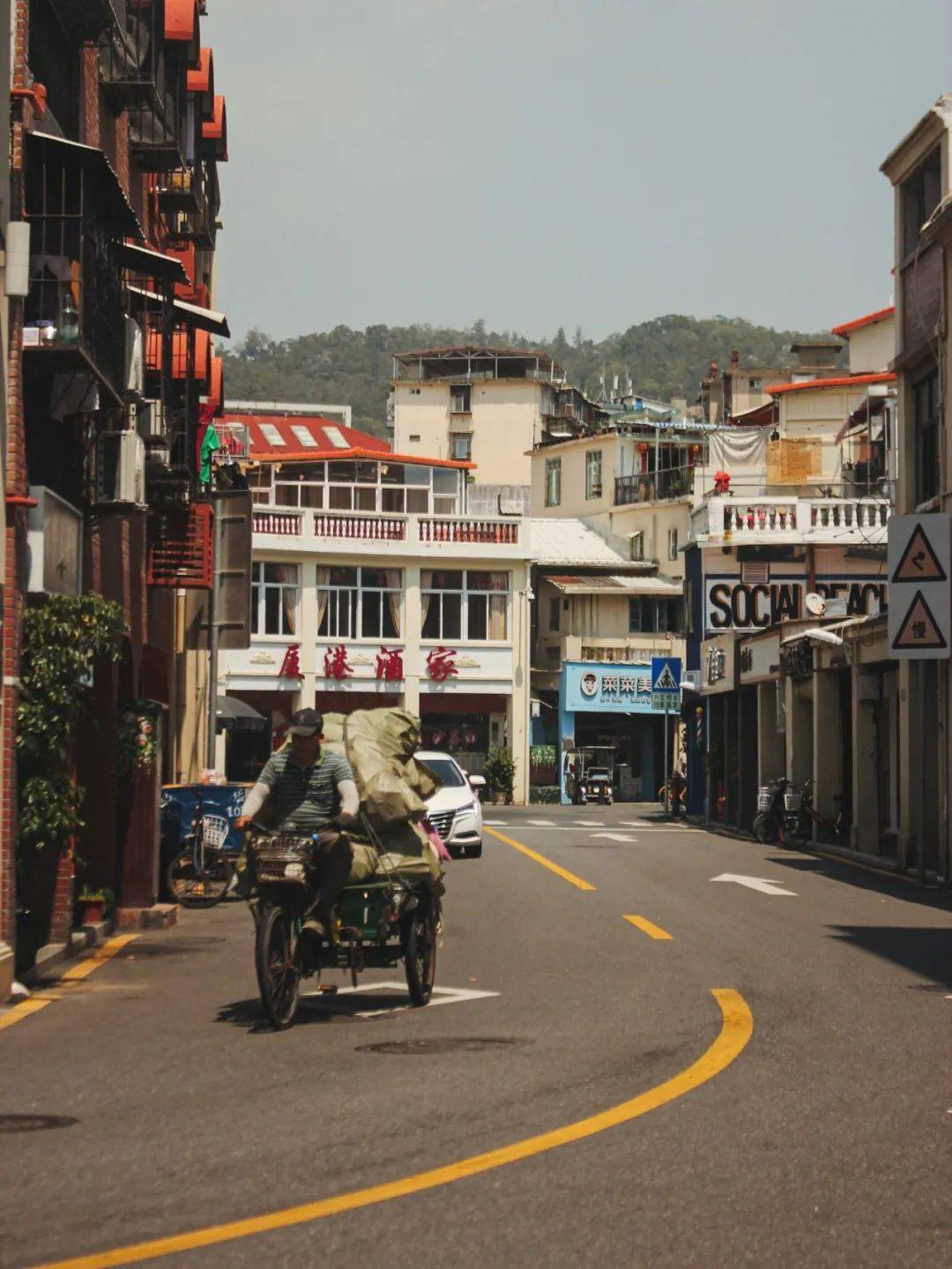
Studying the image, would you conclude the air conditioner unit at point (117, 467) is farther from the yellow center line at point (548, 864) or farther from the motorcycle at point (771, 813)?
the motorcycle at point (771, 813)

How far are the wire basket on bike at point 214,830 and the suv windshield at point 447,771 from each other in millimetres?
8200

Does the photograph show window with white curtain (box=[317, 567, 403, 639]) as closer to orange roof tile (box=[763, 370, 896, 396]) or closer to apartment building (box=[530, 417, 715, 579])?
apartment building (box=[530, 417, 715, 579])

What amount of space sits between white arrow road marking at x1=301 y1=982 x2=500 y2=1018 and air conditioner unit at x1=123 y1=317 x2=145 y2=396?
23.1ft

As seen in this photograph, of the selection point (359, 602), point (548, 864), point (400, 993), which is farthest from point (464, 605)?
point (400, 993)

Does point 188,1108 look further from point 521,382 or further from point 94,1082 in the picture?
point 521,382

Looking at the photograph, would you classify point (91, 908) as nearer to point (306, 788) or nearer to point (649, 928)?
point (649, 928)

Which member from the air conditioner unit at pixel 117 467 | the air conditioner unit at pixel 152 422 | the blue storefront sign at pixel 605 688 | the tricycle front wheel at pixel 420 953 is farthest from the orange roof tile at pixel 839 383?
the tricycle front wheel at pixel 420 953

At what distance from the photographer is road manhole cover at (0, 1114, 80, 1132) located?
811cm

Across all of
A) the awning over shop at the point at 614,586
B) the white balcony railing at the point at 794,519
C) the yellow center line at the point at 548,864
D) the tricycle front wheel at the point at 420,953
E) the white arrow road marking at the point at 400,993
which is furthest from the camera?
the awning over shop at the point at 614,586

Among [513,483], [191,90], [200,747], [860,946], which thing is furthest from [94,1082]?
[513,483]

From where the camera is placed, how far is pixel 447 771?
31453mm

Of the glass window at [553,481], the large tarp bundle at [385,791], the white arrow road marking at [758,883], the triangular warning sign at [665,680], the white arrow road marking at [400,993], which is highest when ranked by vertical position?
the glass window at [553,481]

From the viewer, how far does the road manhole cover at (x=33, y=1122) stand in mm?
8109

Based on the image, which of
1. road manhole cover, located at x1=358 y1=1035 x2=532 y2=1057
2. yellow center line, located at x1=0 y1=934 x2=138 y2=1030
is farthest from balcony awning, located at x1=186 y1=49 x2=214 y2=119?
road manhole cover, located at x1=358 y1=1035 x2=532 y2=1057
